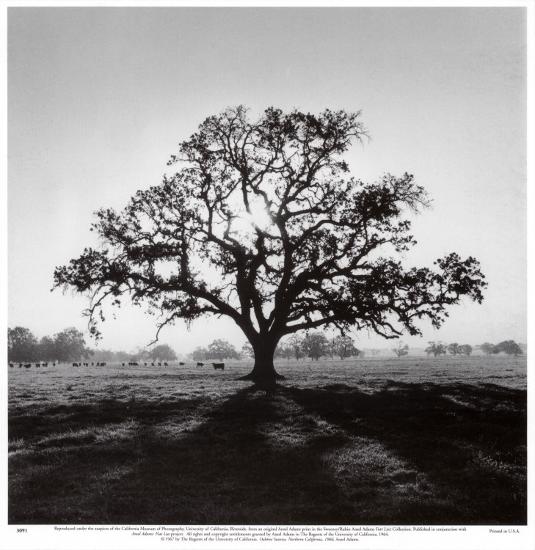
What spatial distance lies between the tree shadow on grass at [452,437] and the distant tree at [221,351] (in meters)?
131

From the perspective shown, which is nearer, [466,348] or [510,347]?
[510,347]

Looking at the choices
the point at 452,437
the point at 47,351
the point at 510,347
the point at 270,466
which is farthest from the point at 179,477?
the point at 510,347

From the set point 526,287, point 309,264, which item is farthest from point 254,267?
point 526,287

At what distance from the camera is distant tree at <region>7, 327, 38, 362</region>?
8381 centimetres

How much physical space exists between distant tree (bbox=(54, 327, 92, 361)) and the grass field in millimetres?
94092

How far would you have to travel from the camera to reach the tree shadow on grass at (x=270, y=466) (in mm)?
Result: 5840

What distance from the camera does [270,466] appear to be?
23.2 feet

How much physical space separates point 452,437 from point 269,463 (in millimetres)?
4062

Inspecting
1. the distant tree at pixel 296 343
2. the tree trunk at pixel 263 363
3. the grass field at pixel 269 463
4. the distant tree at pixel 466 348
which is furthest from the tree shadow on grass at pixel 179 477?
the distant tree at pixel 466 348

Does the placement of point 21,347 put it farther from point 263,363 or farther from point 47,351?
point 263,363

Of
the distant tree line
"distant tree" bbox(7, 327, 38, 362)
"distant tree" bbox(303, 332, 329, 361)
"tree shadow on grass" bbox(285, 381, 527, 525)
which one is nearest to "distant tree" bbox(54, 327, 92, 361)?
the distant tree line

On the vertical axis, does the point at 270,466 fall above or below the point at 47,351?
above

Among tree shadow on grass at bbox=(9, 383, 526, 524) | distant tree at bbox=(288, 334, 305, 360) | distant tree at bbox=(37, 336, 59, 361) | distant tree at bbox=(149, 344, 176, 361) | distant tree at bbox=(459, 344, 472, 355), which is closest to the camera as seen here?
tree shadow on grass at bbox=(9, 383, 526, 524)

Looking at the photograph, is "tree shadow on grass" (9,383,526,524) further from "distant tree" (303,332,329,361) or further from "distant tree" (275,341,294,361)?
"distant tree" (275,341,294,361)
